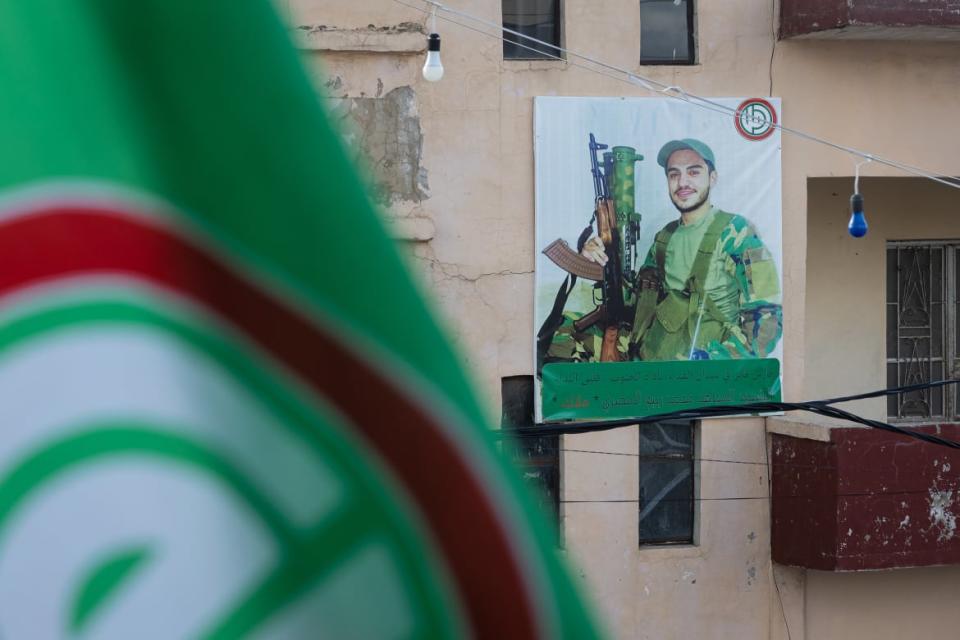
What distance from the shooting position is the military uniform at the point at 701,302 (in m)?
9.61

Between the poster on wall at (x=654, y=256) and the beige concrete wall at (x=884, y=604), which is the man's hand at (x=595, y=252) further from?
the beige concrete wall at (x=884, y=604)

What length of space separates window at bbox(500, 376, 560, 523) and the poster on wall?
7.0 inches

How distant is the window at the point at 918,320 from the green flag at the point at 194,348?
10.6 m

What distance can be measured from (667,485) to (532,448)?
42.9 inches

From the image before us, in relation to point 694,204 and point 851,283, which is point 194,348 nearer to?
point 694,204

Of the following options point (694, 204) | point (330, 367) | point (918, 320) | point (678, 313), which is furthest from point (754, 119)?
point (330, 367)

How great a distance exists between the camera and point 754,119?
32.1ft

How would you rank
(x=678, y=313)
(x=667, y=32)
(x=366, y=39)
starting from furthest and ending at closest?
1. (x=667, y=32)
2. (x=678, y=313)
3. (x=366, y=39)

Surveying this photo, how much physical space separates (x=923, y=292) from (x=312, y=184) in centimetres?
1076

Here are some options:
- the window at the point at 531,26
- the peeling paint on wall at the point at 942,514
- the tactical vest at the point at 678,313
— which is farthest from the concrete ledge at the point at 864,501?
the window at the point at 531,26

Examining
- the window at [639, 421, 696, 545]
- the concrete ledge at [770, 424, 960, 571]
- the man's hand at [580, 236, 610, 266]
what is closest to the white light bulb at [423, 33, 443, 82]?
the man's hand at [580, 236, 610, 266]

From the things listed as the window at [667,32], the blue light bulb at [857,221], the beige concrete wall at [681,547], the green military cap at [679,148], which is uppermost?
the window at [667,32]

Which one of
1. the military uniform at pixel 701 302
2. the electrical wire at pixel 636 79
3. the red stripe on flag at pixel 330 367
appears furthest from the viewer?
the military uniform at pixel 701 302

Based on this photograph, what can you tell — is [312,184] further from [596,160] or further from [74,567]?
[596,160]
